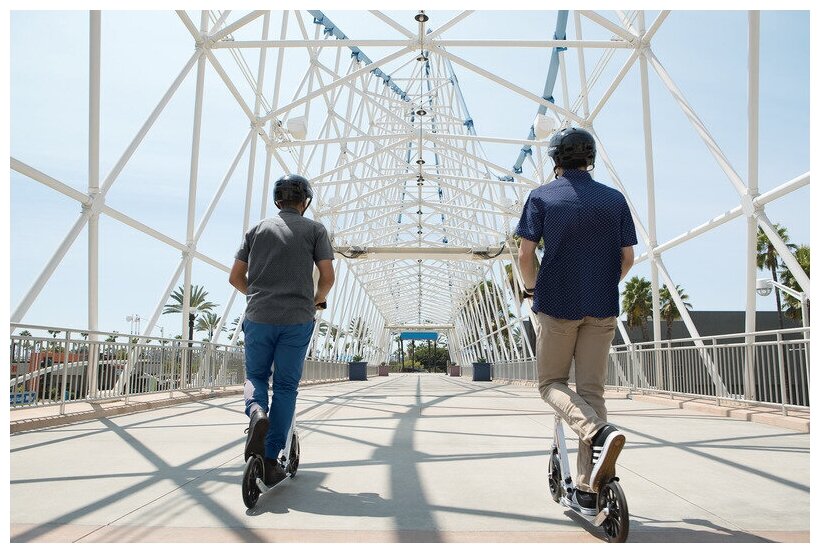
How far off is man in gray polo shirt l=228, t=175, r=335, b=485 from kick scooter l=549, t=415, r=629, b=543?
1375 millimetres

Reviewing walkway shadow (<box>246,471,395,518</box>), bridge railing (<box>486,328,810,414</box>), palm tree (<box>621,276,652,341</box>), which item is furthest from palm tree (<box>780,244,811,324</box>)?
walkway shadow (<box>246,471,395,518</box>)

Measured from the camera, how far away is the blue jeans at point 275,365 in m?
3.26

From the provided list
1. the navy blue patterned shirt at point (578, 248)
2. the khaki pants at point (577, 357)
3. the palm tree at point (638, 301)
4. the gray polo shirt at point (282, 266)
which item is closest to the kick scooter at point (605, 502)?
the khaki pants at point (577, 357)

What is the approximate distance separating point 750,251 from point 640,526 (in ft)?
22.2

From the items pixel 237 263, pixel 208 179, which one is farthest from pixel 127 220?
pixel 237 263

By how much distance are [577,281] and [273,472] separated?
5.69ft

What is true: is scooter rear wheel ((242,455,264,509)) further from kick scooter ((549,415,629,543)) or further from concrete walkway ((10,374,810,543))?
kick scooter ((549,415,629,543))

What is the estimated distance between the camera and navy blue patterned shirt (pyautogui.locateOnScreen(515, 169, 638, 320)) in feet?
8.81

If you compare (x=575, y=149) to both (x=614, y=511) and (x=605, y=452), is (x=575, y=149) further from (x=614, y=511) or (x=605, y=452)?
(x=614, y=511)

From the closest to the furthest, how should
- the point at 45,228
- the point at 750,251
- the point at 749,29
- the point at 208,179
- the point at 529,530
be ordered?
the point at 529,530 < the point at 749,29 < the point at 750,251 < the point at 45,228 < the point at 208,179

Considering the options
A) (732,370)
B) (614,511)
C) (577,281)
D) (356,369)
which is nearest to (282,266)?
(577,281)

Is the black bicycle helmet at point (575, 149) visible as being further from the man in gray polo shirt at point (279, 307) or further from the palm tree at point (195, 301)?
the palm tree at point (195, 301)

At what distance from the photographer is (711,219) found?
30.0 ft

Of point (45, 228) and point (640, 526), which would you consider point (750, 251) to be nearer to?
point (640, 526)
